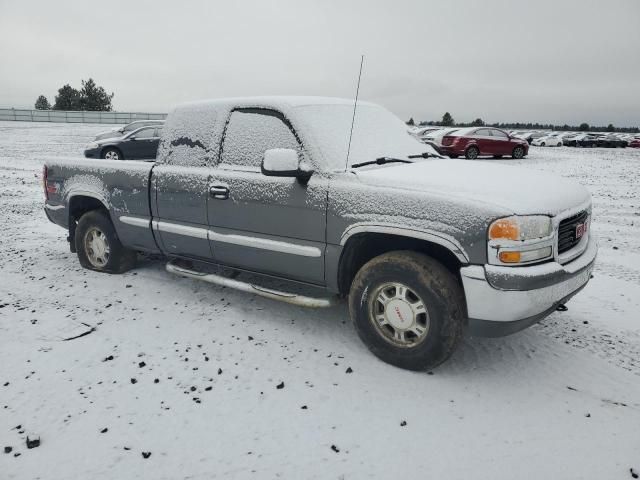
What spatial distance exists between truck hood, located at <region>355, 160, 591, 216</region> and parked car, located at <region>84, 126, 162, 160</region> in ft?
42.7

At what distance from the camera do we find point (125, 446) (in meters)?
2.65

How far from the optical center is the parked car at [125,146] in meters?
15.3

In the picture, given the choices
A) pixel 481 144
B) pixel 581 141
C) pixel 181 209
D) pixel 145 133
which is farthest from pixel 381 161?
pixel 581 141

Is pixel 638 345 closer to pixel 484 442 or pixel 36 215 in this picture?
pixel 484 442

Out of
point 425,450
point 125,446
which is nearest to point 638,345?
point 425,450

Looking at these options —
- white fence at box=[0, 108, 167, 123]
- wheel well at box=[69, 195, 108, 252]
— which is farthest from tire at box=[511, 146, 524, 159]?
white fence at box=[0, 108, 167, 123]

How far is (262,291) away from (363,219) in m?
1.09

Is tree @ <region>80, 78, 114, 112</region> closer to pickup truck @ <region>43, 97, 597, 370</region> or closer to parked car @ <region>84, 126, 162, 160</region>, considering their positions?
parked car @ <region>84, 126, 162, 160</region>

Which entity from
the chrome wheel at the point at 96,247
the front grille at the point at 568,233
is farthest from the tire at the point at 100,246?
the front grille at the point at 568,233

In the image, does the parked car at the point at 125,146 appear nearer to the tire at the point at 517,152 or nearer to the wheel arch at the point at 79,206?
the wheel arch at the point at 79,206

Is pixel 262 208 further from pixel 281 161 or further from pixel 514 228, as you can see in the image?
pixel 514 228

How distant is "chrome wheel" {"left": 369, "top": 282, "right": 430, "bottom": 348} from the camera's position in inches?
131

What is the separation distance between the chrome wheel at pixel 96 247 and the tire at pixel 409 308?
314 cm

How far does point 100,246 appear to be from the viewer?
5.41m
